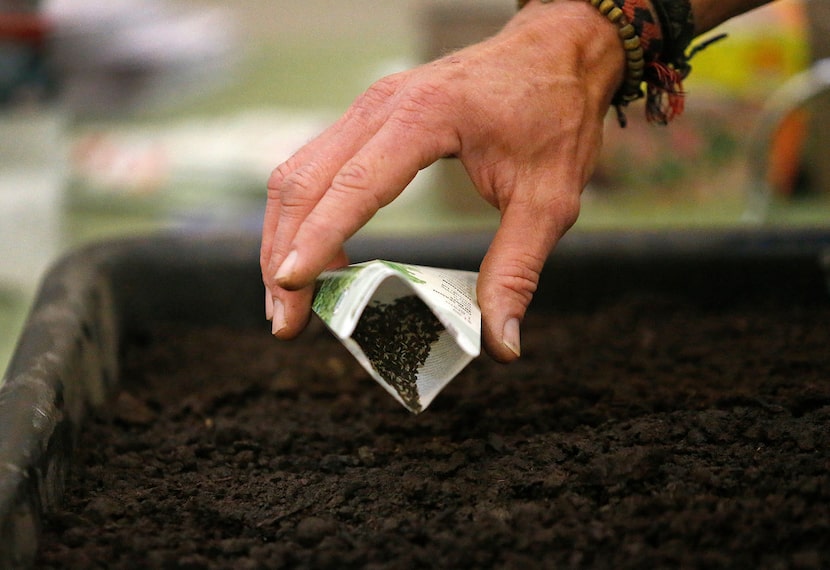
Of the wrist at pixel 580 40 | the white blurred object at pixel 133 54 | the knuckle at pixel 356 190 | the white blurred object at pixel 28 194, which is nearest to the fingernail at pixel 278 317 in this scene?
the knuckle at pixel 356 190

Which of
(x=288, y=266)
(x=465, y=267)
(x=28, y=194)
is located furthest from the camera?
(x=28, y=194)

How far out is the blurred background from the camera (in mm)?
1780

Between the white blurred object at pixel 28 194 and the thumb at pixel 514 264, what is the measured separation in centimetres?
132

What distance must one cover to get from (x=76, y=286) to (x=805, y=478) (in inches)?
32.2

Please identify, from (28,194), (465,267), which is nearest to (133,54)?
(28,194)

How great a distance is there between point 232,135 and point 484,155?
73.6 inches

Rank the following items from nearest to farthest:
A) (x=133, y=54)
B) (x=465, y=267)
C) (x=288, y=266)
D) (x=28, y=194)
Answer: (x=288, y=266), (x=465, y=267), (x=28, y=194), (x=133, y=54)

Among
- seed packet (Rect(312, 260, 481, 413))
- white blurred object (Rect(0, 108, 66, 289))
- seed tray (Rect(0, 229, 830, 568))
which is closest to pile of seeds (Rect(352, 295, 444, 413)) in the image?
seed packet (Rect(312, 260, 481, 413))

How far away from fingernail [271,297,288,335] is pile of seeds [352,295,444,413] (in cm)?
6

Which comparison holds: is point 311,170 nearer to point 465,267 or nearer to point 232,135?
point 465,267

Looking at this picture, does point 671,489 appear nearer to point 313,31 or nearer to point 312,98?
point 312,98

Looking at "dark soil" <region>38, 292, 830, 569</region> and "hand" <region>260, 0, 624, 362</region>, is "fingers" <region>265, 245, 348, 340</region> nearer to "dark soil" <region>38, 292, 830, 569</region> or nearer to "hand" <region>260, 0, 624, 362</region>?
"hand" <region>260, 0, 624, 362</region>

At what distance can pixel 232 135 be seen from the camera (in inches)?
96.8

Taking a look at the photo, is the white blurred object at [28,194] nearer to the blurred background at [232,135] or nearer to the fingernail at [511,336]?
the blurred background at [232,135]
